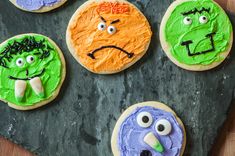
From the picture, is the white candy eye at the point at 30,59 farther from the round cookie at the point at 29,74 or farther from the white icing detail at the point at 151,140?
the white icing detail at the point at 151,140

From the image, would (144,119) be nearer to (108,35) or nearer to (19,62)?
(108,35)

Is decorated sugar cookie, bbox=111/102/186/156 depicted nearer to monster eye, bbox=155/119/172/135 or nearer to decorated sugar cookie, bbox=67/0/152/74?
monster eye, bbox=155/119/172/135

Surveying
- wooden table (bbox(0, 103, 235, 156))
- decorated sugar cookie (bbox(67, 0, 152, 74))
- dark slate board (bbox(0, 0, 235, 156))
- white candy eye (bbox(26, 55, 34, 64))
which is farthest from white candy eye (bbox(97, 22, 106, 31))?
wooden table (bbox(0, 103, 235, 156))

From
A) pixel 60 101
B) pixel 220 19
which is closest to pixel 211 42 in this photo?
pixel 220 19

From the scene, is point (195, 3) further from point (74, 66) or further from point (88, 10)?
point (74, 66)

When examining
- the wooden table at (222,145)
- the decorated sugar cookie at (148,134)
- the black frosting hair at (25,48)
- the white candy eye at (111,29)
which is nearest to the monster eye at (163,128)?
the decorated sugar cookie at (148,134)

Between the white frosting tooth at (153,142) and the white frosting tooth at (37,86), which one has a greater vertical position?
the white frosting tooth at (37,86)

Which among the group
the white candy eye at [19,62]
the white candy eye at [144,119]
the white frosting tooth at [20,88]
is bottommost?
the white candy eye at [144,119]
